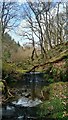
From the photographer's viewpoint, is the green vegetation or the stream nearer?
the green vegetation

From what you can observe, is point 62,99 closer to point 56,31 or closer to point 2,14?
point 2,14

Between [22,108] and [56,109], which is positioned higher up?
[56,109]

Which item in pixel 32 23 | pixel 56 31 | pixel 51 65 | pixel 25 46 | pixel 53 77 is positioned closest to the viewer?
pixel 53 77

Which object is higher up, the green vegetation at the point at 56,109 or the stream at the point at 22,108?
the green vegetation at the point at 56,109

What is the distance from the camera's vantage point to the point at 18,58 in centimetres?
3388

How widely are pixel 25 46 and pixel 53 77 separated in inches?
833

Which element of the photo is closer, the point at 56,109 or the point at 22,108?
the point at 56,109

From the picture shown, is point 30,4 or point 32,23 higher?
point 30,4

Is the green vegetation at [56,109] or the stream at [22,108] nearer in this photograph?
the green vegetation at [56,109]

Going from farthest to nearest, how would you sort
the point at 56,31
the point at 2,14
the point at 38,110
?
1. the point at 56,31
2. the point at 2,14
3. the point at 38,110

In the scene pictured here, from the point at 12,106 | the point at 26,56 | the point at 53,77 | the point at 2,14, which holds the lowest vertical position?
the point at 26,56

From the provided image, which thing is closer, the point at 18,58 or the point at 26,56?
the point at 18,58

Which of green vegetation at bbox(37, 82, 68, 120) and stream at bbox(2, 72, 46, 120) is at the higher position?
green vegetation at bbox(37, 82, 68, 120)

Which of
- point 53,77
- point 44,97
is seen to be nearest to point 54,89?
point 44,97
